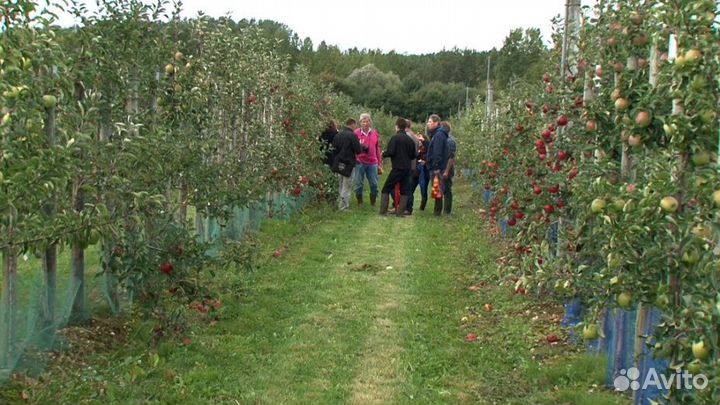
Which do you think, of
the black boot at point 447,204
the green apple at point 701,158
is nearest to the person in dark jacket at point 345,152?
the black boot at point 447,204

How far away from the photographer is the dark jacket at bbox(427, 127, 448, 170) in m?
13.5

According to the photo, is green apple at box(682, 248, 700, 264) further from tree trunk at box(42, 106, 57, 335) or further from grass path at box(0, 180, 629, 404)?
tree trunk at box(42, 106, 57, 335)

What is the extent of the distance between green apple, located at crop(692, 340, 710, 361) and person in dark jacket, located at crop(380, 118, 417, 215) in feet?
35.1

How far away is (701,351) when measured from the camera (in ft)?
9.78

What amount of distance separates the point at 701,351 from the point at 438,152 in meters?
10.8

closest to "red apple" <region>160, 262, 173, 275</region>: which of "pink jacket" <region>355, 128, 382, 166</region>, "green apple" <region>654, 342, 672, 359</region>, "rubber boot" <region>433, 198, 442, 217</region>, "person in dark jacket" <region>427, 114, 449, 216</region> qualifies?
"green apple" <region>654, 342, 672, 359</region>

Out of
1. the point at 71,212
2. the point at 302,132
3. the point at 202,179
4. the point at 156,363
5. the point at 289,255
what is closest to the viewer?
the point at 71,212

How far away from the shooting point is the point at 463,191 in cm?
1967

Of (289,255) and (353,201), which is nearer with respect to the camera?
(289,255)

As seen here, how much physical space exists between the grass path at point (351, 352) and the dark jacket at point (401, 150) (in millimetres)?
4734

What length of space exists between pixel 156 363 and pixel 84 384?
0.61 m

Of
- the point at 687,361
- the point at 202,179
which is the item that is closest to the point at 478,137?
the point at 202,179

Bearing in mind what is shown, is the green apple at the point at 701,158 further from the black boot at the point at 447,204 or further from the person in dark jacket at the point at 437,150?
the black boot at the point at 447,204

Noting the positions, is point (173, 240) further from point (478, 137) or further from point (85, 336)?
point (478, 137)
